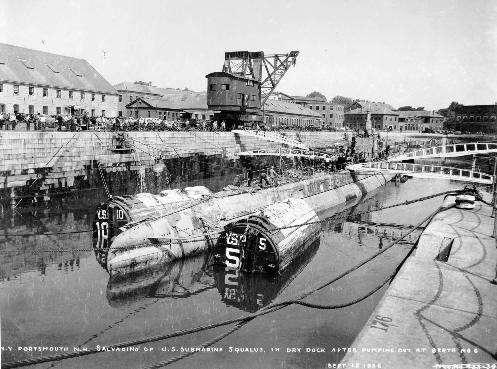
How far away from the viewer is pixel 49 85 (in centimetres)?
5319

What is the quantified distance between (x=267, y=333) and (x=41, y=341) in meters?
7.63

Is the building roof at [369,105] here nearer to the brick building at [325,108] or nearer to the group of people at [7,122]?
the brick building at [325,108]

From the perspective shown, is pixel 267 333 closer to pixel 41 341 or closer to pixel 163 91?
pixel 41 341

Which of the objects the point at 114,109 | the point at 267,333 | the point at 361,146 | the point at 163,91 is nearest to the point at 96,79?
the point at 114,109

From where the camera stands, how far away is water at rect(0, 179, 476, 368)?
47.1ft

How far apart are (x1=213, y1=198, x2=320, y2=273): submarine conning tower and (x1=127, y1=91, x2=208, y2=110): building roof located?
64118 mm

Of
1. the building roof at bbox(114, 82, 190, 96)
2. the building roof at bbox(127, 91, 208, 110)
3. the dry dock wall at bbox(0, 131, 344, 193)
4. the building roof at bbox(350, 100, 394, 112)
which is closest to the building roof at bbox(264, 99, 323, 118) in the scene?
the building roof at bbox(127, 91, 208, 110)

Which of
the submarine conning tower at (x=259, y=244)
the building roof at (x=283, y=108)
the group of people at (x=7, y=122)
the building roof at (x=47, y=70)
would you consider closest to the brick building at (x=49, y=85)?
the building roof at (x=47, y=70)

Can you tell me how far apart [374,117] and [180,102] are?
232ft

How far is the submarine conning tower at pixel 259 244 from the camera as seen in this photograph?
20328mm

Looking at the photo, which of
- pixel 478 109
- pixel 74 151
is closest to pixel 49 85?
pixel 74 151

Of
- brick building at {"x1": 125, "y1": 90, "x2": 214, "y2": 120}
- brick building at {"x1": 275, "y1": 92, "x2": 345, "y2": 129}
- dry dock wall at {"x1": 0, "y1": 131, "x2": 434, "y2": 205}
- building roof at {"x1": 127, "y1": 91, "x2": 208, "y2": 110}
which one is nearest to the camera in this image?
dry dock wall at {"x1": 0, "y1": 131, "x2": 434, "y2": 205}

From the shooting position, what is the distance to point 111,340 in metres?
15.1

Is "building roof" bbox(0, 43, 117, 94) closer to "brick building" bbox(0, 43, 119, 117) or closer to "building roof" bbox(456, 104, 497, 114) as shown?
"brick building" bbox(0, 43, 119, 117)
